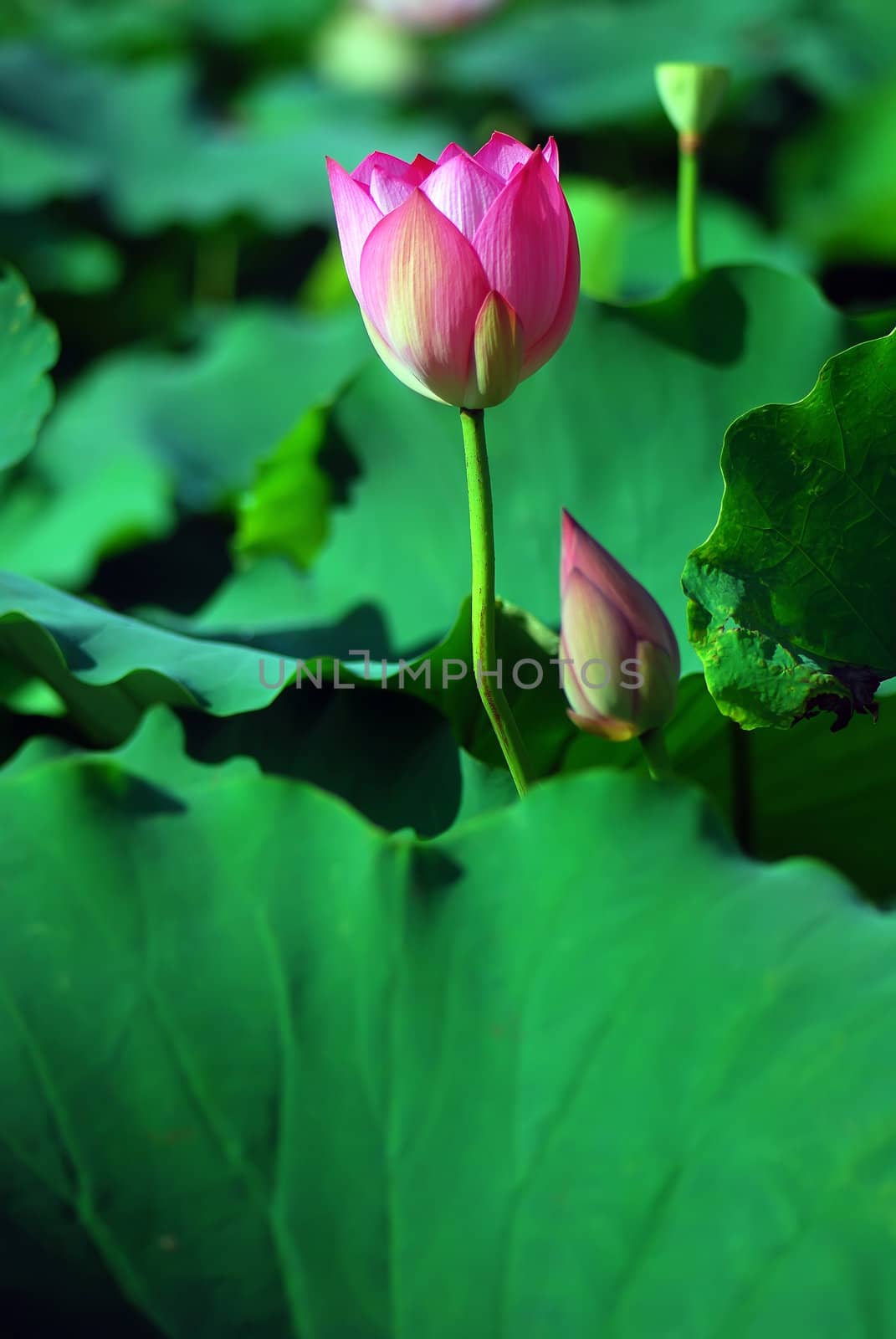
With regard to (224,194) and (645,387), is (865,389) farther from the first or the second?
(224,194)

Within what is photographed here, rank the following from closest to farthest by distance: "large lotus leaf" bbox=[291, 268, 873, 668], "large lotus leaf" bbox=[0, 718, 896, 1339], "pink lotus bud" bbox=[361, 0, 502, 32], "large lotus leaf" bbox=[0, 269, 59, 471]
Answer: "large lotus leaf" bbox=[0, 718, 896, 1339] → "large lotus leaf" bbox=[0, 269, 59, 471] → "large lotus leaf" bbox=[291, 268, 873, 668] → "pink lotus bud" bbox=[361, 0, 502, 32]

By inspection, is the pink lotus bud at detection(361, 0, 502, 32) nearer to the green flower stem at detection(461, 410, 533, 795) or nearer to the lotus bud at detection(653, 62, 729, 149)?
the lotus bud at detection(653, 62, 729, 149)

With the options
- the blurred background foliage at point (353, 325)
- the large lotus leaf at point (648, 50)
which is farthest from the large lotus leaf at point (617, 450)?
the large lotus leaf at point (648, 50)

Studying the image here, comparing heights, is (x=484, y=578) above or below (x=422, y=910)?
above

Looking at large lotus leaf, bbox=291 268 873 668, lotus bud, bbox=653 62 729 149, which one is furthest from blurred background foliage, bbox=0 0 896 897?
lotus bud, bbox=653 62 729 149

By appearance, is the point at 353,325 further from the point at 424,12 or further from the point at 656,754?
the point at 424,12

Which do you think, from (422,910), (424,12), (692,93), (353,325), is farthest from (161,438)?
(424,12)

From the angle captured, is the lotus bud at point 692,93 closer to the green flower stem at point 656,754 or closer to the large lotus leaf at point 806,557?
the large lotus leaf at point 806,557
